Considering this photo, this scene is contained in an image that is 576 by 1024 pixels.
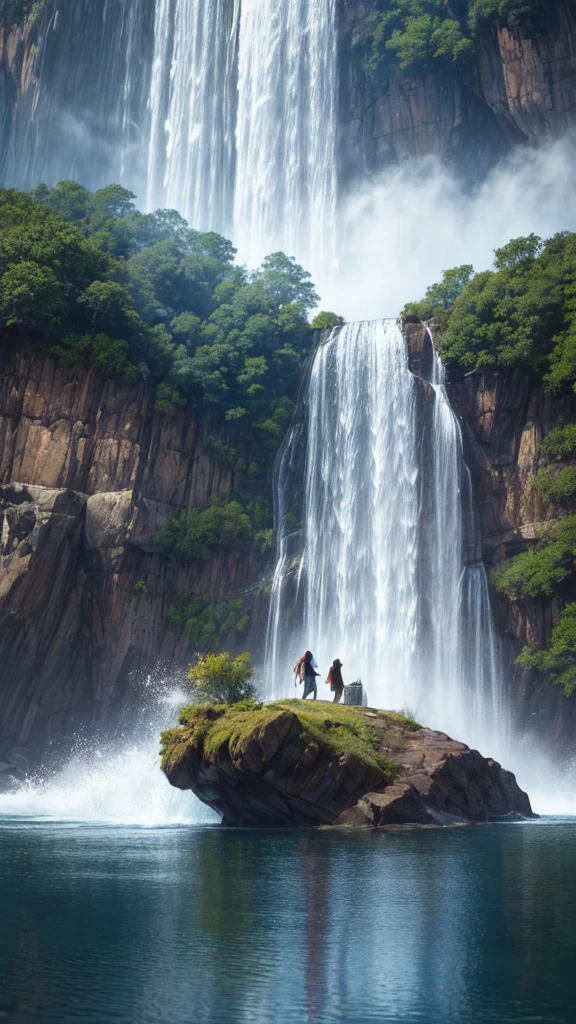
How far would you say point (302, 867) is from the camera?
56.9 ft

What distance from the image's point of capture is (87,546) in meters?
45.2

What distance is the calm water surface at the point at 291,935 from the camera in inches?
381

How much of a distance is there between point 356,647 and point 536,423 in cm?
1203

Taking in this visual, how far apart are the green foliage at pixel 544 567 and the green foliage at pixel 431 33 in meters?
32.4

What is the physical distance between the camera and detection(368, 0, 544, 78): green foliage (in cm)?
6106

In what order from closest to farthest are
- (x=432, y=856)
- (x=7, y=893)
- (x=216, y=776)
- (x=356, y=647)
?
(x=7, y=893)
(x=432, y=856)
(x=216, y=776)
(x=356, y=647)

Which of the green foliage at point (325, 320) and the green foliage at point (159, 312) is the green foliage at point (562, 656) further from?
the green foliage at point (325, 320)

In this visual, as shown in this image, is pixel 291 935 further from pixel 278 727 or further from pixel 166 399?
pixel 166 399

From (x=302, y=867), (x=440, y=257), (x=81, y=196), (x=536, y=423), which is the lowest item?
(x=302, y=867)

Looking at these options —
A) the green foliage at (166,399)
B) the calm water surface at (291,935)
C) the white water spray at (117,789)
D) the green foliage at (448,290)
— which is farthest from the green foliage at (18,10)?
the calm water surface at (291,935)

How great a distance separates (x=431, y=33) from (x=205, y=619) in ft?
126

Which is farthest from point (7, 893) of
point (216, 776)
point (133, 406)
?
point (133, 406)

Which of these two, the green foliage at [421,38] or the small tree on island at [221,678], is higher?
the green foliage at [421,38]

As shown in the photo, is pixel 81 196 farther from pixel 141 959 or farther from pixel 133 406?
pixel 141 959
